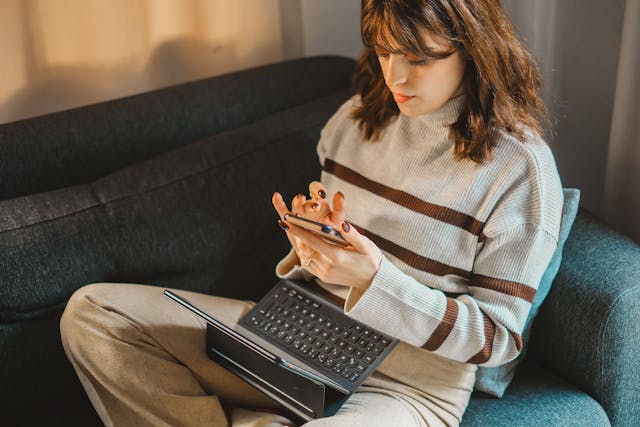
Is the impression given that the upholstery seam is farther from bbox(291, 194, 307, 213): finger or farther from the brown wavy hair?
bbox(291, 194, 307, 213): finger

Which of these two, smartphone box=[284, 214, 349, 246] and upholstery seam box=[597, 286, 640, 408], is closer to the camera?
smartphone box=[284, 214, 349, 246]

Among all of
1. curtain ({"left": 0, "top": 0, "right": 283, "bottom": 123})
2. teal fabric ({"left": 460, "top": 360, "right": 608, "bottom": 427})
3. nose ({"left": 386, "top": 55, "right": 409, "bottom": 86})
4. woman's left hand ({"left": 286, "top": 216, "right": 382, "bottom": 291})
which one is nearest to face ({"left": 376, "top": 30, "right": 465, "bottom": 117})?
nose ({"left": 386, "top": 55, "right": 409, "bottom": 86})

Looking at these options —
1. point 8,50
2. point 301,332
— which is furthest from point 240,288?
point 8,50

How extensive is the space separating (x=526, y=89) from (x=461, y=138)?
0.47 ft

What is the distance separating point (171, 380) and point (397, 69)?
2.08ft

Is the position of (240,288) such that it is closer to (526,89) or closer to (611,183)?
(526,89)

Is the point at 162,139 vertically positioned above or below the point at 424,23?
below

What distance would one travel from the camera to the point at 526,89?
125 cm

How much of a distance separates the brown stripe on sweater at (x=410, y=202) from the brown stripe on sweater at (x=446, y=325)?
134mm

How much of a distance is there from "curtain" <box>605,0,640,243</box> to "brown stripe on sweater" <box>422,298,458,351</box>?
0.59m

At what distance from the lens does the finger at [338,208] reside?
1.07 metres

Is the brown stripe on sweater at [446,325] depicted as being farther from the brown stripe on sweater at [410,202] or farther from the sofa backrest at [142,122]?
the sofa backrest at [142,122]

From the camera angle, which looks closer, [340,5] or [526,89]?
[526,89]

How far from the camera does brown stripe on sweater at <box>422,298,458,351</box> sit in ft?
3.78
